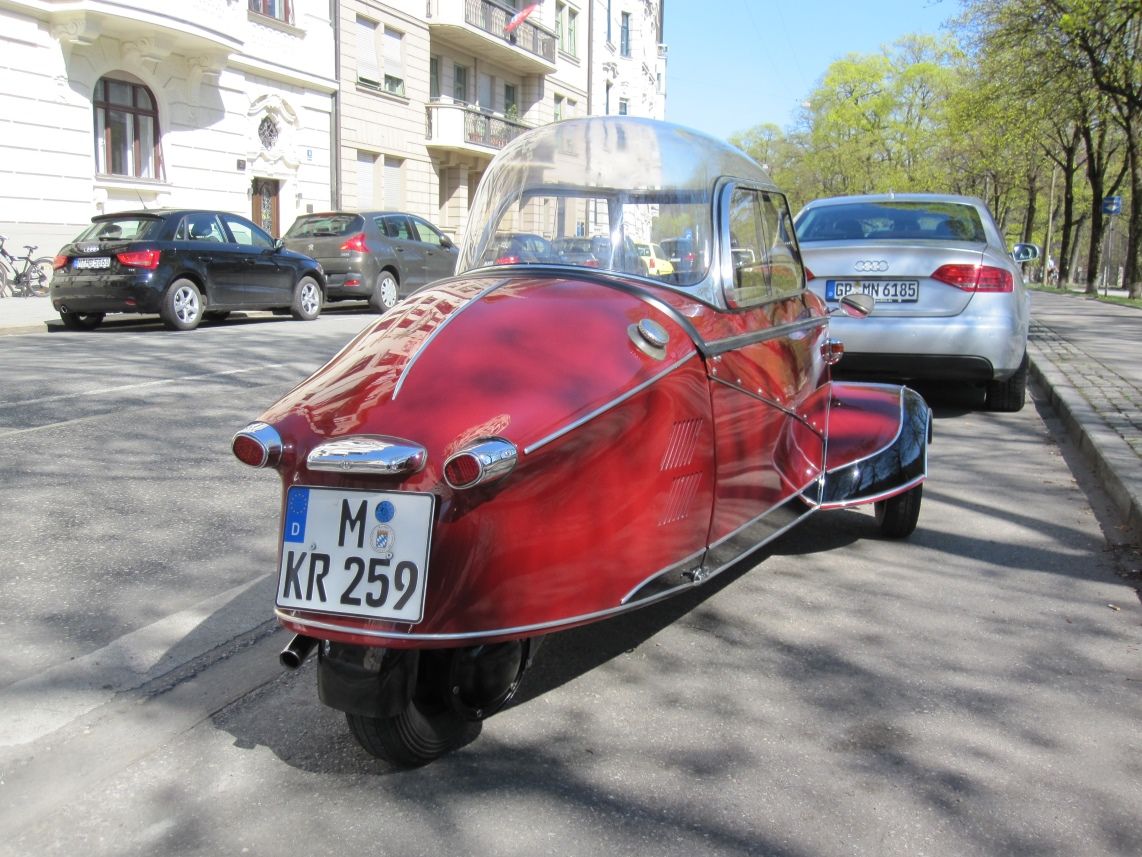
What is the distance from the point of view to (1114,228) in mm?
82375

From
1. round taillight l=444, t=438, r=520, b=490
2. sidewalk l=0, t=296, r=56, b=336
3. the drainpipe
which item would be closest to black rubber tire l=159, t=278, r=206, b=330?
sidewalk l=0, t=296, r=56, b=336

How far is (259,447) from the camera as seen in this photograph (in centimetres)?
257

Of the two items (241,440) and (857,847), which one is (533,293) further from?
(857,847)

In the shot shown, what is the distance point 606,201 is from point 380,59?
28.1m

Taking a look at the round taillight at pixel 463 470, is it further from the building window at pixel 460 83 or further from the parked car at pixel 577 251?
the building window at pixel 460 83

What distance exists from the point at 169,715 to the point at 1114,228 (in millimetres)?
92189

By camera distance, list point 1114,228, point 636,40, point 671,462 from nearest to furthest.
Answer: point 671,462, point 636,40, point 1114,228

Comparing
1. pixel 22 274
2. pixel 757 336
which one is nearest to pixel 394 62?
pixel 22 274

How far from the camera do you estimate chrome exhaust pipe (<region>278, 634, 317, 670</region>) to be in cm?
259

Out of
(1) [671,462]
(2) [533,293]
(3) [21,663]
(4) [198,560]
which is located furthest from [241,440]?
(4) [198,560]

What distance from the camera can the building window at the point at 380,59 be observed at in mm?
28578

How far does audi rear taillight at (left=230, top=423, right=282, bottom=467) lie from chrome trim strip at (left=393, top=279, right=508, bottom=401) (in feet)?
1.04

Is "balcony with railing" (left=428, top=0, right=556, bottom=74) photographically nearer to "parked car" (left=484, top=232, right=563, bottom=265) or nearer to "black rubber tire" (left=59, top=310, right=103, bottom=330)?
"black rubber tire" (left=59, top=310, right=103, bottom=330)

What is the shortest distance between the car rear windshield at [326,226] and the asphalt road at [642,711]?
12852 millimetres
